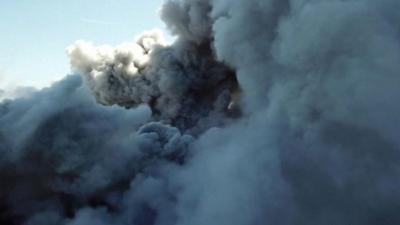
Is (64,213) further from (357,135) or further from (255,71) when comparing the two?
(357,135)

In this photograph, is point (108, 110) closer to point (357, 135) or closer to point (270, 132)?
point (270, 132)

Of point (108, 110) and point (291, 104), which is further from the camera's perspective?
point (108, 110)

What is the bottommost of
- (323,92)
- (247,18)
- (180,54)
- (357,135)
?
(357,135)

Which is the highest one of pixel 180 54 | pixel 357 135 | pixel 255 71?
pixel 180 54

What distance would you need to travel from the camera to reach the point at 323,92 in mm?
33344

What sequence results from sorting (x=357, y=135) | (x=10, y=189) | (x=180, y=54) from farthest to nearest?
(x=180, y=54) < (x=10, y=189) < (x=357, y=135)

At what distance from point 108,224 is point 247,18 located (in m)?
13.1

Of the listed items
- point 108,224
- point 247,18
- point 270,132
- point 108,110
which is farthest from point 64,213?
point 247,18

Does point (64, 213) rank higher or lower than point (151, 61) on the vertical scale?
lower

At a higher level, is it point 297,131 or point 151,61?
point 151,61

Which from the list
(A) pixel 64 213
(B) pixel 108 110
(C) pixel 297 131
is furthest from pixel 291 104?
(A) pixel 64 213

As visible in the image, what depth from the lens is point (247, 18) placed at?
121 feet

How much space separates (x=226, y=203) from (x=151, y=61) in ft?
48.0

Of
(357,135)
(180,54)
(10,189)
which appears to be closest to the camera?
(357,135)
